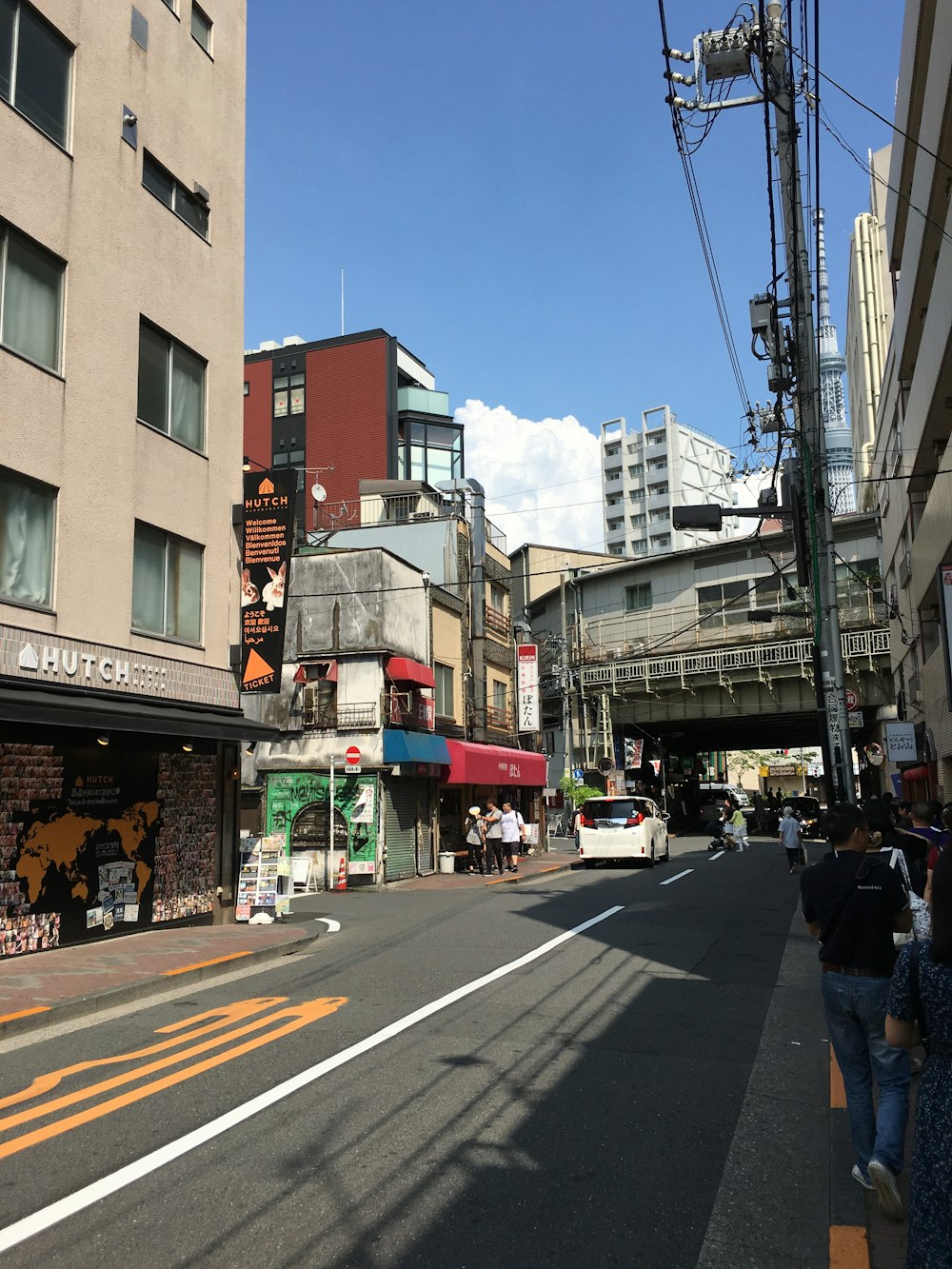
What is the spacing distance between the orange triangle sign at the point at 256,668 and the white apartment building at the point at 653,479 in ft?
286

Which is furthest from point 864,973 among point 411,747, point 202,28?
point 411,747

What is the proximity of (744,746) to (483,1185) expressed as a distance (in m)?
61.6

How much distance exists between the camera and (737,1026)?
8.49 metres

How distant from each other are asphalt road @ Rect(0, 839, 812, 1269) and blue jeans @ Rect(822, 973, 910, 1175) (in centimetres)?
78

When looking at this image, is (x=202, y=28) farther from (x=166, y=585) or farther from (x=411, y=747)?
(x=411, y=747)

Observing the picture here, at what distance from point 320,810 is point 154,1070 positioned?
1863 cm

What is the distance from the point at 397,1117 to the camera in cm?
598

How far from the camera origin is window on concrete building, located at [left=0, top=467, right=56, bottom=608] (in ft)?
41.0

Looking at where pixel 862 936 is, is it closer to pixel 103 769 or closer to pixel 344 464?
pixel 103 769

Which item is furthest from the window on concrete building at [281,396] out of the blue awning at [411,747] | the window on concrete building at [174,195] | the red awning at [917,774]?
the window on concrete building at [174,195]

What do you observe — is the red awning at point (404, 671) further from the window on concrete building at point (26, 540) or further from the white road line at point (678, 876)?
the window on concrete building at point (26, 540)

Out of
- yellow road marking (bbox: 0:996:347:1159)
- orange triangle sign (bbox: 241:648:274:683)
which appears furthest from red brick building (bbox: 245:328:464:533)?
yellow road marking (bbox: 0:996:347:1159)

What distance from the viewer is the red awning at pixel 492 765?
29.2 m

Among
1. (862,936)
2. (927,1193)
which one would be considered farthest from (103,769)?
(927,1193)
